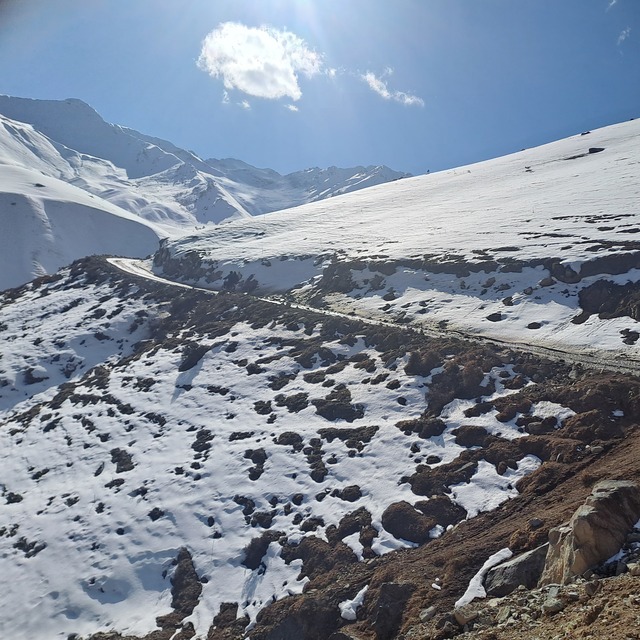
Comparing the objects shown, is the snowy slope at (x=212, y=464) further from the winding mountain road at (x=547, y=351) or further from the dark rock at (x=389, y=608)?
the dark rock at (x=389, y=608)

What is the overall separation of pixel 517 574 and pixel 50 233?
178836 mm

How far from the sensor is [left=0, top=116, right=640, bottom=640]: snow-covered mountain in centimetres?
1825

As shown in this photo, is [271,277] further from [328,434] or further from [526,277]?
[328,434]

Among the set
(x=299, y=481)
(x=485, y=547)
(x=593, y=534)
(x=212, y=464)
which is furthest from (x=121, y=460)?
(x=593, y=534)

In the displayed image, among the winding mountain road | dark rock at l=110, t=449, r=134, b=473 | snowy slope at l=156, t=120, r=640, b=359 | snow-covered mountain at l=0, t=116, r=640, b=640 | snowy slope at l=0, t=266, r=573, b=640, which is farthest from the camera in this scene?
snowy slope at l=156, t=120, r=640, b=359

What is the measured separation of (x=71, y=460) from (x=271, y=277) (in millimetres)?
34741

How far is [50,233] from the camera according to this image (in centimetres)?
16425

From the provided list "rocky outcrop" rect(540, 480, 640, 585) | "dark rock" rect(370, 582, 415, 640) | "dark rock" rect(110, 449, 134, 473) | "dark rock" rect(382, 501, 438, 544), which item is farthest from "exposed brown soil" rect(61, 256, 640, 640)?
"dark rock" rect(110, 449, 134, 473)

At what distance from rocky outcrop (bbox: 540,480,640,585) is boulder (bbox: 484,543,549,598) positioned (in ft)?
1.62

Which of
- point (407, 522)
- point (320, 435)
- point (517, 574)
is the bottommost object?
point (407, 522)

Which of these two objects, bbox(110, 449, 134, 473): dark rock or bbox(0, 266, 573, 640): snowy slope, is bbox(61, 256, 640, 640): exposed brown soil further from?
bbox(110, 449, 134, 473): dark rock

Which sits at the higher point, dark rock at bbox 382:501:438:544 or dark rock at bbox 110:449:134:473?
dark rock at bbox 110:449:134:473

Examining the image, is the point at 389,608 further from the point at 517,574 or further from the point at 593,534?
the point at 593,534

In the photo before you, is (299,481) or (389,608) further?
(299,481)
